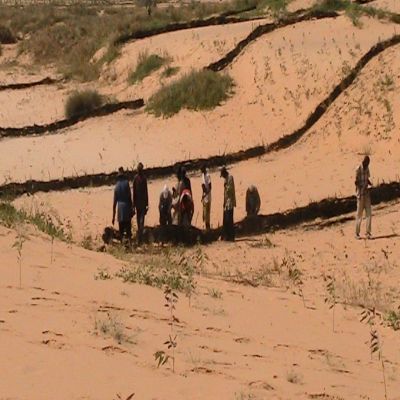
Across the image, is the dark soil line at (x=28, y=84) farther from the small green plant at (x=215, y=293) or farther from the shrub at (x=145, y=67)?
the small green plant at (x=215, y=293)

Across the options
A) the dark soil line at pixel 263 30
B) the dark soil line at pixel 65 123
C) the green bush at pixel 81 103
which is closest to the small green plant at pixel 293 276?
the dark soil line at pixel 65 123

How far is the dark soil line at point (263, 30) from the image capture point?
2464cm

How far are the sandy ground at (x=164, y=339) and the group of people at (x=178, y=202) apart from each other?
352cm

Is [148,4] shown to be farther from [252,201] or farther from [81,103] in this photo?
[252,201]

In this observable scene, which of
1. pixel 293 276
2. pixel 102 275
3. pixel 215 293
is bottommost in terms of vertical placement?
pixel 293 276

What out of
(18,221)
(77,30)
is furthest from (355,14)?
(18,221)

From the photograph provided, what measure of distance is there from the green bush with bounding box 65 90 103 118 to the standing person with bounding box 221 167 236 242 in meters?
10.7

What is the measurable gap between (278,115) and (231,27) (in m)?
7.93

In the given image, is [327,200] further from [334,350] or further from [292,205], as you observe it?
[334,350]

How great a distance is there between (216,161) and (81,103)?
6.59 metres

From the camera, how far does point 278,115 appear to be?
69.4 feet

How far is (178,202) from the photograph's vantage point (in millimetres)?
13461

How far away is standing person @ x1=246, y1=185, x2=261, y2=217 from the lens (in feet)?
45.6

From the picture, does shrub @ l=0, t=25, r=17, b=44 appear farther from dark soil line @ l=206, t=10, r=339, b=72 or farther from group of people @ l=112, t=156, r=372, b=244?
group of people @ l=112, t=156, r=372, b=244
